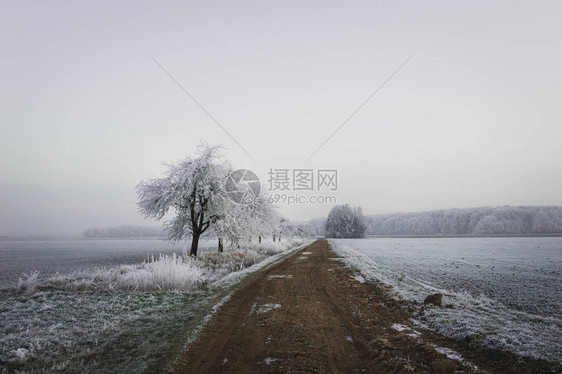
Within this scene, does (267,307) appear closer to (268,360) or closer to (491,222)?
(268,360)

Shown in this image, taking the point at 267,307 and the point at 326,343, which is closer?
the point at 326,343

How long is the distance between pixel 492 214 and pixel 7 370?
14132 centimetres

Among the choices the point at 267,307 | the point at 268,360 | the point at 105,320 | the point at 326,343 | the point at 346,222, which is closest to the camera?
the point at 268,360

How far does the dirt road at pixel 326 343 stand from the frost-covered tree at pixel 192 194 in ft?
38.1

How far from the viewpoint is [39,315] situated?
22.5 feet

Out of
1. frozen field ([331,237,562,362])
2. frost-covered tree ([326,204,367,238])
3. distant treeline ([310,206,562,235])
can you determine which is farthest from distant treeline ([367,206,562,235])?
frozen field ([331,237,562,362])

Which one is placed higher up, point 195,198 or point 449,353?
point 195,198

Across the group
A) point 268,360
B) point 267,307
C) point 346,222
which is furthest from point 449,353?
point 346,222

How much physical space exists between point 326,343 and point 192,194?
16.5 metres

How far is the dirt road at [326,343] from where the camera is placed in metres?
4.37

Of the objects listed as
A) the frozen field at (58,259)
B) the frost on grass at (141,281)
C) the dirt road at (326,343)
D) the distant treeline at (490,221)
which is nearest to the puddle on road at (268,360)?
the dirt road at (326,343)

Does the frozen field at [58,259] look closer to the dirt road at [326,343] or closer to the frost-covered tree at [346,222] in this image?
the dirt road at [326,343]

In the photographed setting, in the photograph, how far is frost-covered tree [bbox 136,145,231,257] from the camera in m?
19.3

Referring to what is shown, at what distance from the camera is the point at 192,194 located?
65.1 ft
